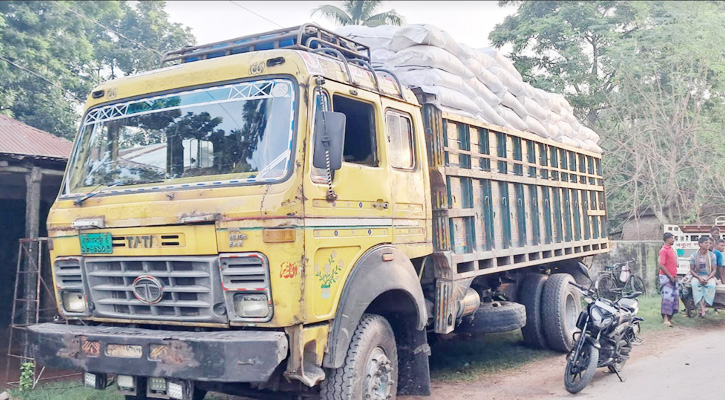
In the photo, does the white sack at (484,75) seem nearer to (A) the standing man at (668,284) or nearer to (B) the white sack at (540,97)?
(B) the white sack at (540,97)

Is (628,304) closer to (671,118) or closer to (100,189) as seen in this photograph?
(100,189)

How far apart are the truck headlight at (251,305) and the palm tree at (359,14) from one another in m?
18.4

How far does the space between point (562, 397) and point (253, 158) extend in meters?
3.82

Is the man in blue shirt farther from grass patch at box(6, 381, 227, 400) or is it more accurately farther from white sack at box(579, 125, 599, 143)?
grass patch at box(6, 381, 227, 400)

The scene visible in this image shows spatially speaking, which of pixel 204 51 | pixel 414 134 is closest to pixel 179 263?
pixel 204 51

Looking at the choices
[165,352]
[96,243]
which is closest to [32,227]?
[96,243]

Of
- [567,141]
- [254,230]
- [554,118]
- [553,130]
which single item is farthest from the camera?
[567,141]

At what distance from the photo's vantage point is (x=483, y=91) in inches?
263

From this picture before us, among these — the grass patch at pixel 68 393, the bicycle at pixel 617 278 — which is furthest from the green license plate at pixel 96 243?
the bicycle at pixel 617 278

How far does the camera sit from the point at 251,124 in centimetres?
416

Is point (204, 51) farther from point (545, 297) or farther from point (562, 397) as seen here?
point (545, 297)

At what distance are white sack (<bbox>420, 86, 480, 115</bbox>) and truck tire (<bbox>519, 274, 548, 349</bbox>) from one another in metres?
2.75

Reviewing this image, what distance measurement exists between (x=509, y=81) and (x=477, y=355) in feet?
11.2

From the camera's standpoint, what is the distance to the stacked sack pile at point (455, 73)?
5887 millimetres
